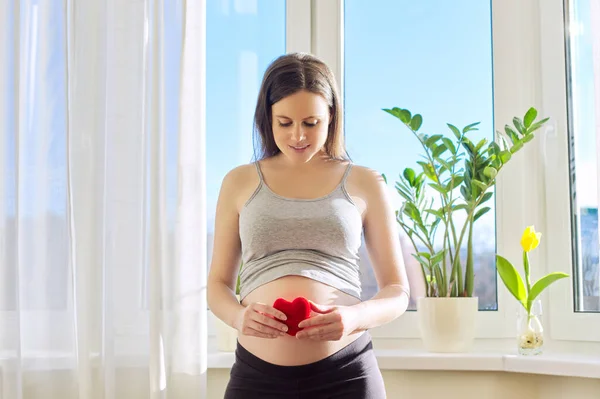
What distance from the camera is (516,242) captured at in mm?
2021

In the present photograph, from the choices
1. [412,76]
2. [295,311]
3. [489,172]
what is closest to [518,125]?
[489,172]

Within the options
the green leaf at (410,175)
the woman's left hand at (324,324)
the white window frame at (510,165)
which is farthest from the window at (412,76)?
the woman's left hand at (324,324)

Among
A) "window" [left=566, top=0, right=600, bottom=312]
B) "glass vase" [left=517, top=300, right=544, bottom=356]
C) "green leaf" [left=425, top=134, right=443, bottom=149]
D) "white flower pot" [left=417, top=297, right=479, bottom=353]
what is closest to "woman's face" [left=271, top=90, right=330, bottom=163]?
"green leaf" [left=425, top=134, right=443, bottom=149]

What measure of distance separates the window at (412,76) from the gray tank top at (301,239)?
2.23 ft

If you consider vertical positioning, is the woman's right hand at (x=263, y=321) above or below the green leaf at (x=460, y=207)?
below

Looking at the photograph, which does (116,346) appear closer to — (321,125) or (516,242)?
(321,125)

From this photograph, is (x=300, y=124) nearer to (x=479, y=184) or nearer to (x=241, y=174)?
(x=241, y=174)

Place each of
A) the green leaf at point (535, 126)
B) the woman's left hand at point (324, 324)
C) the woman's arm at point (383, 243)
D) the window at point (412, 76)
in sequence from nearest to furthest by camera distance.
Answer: the woman's left hand at point (324, 324) < the woman's arm at point (383, 243) < the green leaf at point (535, 126) < the window at point (412, 76)

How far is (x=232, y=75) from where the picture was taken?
215cm

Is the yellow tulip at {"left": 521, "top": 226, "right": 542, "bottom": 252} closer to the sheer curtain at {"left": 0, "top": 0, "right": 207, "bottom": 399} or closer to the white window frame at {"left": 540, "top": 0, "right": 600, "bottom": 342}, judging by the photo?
the white window frame at {"left": 540, "top": 0, "right": 600, "bottom": 342}

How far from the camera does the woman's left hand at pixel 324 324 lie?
3.94ft

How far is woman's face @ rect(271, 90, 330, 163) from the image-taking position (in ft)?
4.60

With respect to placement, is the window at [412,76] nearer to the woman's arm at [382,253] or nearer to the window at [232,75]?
the window at [232,75]

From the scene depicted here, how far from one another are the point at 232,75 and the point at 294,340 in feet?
3.38
